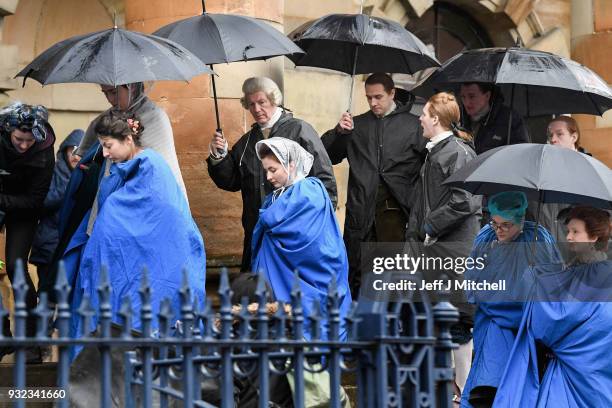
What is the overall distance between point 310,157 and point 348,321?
4026 mm

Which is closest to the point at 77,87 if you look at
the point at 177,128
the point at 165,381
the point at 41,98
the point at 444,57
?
the point at 41,98

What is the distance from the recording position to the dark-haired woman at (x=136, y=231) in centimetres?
829

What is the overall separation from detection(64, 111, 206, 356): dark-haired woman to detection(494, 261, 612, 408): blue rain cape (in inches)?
66.8

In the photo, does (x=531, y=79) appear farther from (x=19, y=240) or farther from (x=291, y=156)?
(x=19, y=240)

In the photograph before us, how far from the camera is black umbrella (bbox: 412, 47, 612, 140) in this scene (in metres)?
10.2

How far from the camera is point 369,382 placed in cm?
520

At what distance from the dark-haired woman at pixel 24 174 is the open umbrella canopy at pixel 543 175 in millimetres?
2715

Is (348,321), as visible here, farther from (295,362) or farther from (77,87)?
(77,87)

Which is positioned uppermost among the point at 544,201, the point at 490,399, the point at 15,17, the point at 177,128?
the point at 15,17

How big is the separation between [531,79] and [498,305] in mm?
2271

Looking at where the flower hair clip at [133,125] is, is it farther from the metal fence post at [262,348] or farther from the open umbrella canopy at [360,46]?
the metal fence post at [262,348]

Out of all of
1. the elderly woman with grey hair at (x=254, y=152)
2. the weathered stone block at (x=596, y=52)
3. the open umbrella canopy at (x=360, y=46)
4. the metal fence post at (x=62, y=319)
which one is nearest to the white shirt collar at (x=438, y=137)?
the elderly woman with grey hair at (x=254, y=152)

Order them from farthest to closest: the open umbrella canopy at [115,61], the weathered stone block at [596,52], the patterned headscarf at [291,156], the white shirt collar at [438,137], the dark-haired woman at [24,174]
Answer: the weathered stone block at [596,52] → the dark-haired woman at [24,174] → the white shirt collar at [438,137] → the patterned headscarf at [291,156] → the open umbrella canopy at [115,61]

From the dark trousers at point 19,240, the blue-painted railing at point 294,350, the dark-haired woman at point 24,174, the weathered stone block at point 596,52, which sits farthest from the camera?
the weathered stone block at point 596,52
